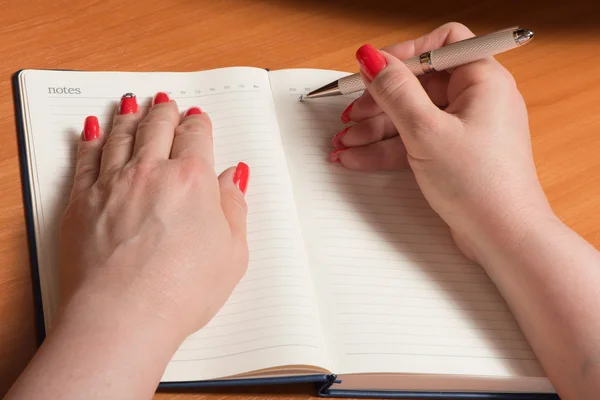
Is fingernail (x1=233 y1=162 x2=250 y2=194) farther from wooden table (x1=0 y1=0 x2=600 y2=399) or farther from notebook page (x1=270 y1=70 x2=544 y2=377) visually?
wooden table (x1=0 y1=0 x2=600 y2=399)

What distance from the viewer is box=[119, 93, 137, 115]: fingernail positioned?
2.18ft

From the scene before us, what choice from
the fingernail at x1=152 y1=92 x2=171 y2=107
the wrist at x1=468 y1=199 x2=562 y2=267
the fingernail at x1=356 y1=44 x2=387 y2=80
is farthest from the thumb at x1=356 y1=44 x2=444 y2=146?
the fingernail at x1=152 y1=92 x2=171 y2=107

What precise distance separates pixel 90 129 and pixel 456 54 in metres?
0.39

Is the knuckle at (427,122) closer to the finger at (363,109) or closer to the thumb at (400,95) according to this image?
the thumb at (400,95)

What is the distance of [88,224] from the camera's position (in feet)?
1.75

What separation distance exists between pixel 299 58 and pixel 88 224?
39 cm

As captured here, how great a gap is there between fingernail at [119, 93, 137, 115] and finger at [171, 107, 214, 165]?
6 cm

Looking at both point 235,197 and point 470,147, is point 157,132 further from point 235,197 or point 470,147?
point 470,147

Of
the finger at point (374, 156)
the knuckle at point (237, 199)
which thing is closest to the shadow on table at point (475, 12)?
the finger at point (374, 156)

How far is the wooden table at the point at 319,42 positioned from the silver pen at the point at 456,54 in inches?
3.9

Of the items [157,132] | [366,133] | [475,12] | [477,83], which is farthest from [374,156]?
[475,12]

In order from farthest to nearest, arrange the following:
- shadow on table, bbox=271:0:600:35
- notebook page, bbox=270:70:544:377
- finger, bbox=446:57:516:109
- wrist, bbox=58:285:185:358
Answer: shadow on table, bbox=271:0:600:35
finger, bbox=446:57:516:109
notebook page, bbox=270:70:544:377
wrist, bbox=58:285:185:358

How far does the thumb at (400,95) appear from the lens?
0.61 m

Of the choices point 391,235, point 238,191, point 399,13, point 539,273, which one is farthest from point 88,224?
point 399,13
